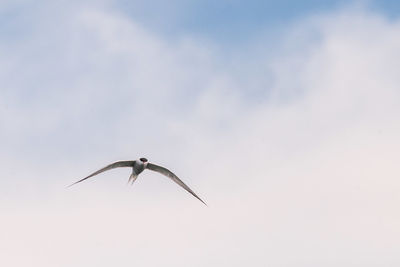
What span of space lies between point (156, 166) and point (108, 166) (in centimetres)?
734

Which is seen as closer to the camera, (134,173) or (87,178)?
(87,178)

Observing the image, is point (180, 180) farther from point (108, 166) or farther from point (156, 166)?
point (108, 166)

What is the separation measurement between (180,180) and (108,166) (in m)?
9.01

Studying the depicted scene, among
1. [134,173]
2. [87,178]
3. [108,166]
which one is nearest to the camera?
[87,178]

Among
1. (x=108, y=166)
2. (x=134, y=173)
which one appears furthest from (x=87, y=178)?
(x=134, y=173)

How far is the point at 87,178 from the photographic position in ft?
207

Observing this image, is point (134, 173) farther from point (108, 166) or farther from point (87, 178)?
point (87, 178)

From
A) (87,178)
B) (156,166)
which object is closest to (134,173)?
(156,166)

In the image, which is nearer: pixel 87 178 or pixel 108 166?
pixel 87 178

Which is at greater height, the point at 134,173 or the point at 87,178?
the point at 134,173

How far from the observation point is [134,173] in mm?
73625

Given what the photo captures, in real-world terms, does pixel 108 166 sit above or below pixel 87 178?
above

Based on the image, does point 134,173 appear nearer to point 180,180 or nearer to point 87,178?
point 180,180

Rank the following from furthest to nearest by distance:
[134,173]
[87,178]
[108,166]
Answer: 1. [134,173]
2. [108,166]
3. [87,178]
